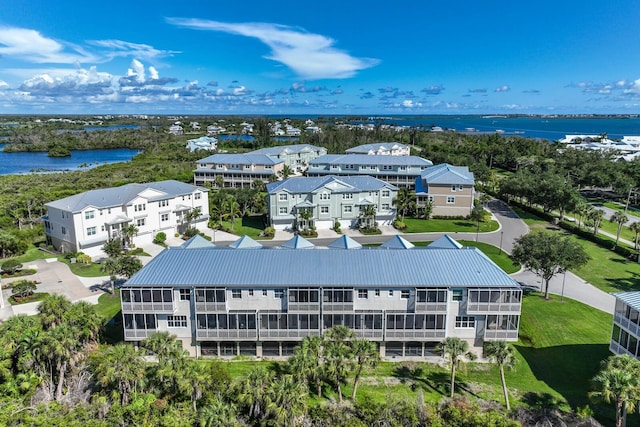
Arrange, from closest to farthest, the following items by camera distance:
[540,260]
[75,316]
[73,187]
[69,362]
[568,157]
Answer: [69,362] < [75,316] < [540,260] < [73,187] < [568,157]

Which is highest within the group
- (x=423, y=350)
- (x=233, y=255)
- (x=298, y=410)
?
(x=233, y=255)

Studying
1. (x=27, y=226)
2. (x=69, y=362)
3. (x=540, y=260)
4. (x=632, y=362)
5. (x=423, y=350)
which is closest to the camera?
(x=632, y=362)

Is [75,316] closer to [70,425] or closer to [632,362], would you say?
[70,425]

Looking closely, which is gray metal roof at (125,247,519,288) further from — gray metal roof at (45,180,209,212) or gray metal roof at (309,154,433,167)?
gray metal roof at (309,154,433,167)

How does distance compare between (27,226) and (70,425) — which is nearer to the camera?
(70,425)

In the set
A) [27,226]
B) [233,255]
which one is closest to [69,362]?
[233,255]

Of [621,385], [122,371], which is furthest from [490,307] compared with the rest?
[122,371]

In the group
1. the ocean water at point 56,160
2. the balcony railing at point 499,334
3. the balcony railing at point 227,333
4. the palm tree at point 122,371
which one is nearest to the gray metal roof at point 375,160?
Result: the balcony railing at point 499,334

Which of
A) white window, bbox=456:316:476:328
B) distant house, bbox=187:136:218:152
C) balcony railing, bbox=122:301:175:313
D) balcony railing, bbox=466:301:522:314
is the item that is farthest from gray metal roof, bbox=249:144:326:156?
balcony railing, bbox=466:301:522:314

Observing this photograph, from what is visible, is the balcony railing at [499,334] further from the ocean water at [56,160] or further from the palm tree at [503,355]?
the ocean water at [56,160]
